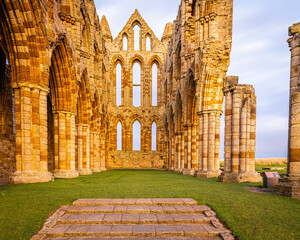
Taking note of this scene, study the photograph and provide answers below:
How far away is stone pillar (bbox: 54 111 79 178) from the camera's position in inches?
456

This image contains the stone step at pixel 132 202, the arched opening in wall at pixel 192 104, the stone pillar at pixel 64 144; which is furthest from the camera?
the arched opening in wall at pixel 192 104

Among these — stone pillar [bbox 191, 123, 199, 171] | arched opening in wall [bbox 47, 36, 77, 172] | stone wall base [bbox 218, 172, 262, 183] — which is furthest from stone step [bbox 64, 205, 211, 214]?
stone pillar [bbox 191, 123, 199, 171]

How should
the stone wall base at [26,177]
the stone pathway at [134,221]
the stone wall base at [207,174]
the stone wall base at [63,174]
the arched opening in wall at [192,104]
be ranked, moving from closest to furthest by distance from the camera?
the stone pathway at [134,221], the stone wall base at [26,177], the stone wall base at [63,174], the stone wall base at [207,174], the arched opening in wall at [192,104]

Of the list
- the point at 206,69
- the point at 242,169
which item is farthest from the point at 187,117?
the point at 242,169

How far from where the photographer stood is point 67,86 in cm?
1205

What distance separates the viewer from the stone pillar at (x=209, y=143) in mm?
11742

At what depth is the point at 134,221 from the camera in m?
4.17

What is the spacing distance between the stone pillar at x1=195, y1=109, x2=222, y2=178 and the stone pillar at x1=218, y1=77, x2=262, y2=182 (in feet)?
7.90

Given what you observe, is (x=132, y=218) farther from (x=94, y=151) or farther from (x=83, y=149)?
(x=94, y=151)

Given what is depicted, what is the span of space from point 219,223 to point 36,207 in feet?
13.7

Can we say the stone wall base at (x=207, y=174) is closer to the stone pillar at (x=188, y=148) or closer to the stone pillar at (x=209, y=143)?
the stone pillar at (x=209, y=143)

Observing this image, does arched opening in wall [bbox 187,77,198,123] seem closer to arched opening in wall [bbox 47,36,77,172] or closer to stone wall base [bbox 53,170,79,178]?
arched opening in wall [bbox 47,36,77,172]

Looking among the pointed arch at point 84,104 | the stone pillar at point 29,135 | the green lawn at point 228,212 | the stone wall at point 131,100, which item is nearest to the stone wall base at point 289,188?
the green lawn at point 228,212

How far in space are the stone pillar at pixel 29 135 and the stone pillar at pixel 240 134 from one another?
8.31m
